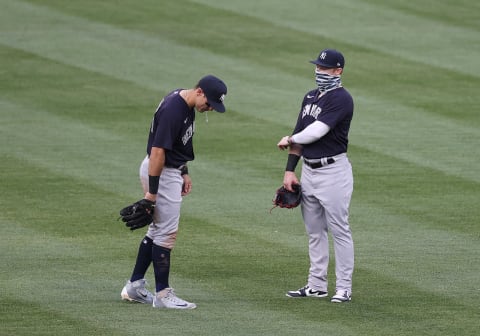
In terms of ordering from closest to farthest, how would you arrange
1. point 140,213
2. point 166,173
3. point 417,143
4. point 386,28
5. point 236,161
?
point 140,213, point 166,173, point 236,161, point 417,143, point 386,28

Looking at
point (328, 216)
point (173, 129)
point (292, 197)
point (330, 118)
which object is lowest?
point (328, 216)

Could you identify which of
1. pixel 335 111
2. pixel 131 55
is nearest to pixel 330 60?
pixel 335 111

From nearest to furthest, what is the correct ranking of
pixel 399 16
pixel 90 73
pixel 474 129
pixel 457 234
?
pixel 457 234
pixel 474 129
pixel 90 73
pixel 399 16

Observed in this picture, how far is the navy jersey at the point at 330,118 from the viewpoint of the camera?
828cm

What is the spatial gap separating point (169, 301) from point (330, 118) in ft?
5.88

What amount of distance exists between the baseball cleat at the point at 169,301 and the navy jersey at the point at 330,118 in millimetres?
1450

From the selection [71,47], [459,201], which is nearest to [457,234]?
[459,201]

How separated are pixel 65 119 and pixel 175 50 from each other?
3.45 metres

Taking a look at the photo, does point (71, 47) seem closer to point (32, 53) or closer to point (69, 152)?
point (32, 53)

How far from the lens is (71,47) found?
57.7 ft

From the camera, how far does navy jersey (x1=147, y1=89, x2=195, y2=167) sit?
7.95 m

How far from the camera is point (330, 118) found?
325 inches

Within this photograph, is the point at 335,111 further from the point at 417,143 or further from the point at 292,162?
the point at 417,143

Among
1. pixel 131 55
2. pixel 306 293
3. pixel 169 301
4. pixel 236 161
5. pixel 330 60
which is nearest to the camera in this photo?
pixel 169 301
